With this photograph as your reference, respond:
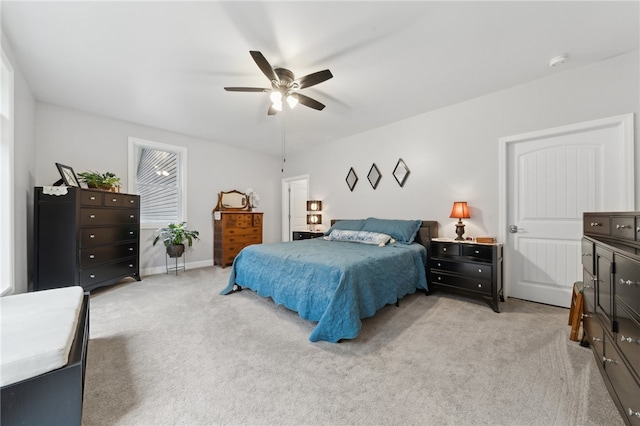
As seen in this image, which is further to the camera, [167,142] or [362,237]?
[167,142]

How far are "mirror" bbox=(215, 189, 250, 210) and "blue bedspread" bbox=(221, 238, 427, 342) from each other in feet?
7.69

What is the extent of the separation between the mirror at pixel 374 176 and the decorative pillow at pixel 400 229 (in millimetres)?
830

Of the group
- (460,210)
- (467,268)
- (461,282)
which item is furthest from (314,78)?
(461,282)

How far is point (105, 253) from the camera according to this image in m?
3.25

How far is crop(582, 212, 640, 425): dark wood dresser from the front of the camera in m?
1.05

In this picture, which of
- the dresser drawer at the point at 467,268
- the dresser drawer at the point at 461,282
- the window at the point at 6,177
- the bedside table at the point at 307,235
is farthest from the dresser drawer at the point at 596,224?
the window at the point at 6,177

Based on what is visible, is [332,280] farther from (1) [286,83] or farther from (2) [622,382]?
(1) [286,83]

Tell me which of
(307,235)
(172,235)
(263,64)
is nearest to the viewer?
(263,64)

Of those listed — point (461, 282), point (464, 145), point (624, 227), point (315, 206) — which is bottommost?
point (461, 282)

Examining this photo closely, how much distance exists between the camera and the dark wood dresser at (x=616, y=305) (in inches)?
41.2

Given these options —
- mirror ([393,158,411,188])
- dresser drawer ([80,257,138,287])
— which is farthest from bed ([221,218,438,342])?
dresser drawer ([80,257,138,287])

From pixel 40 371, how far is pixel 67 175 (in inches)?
126

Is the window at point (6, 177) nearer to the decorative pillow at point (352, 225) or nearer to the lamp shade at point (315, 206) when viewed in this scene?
the decorative pillow at point (352, 225)

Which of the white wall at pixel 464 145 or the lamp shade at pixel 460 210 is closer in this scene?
the white wall at pixel 464 145
